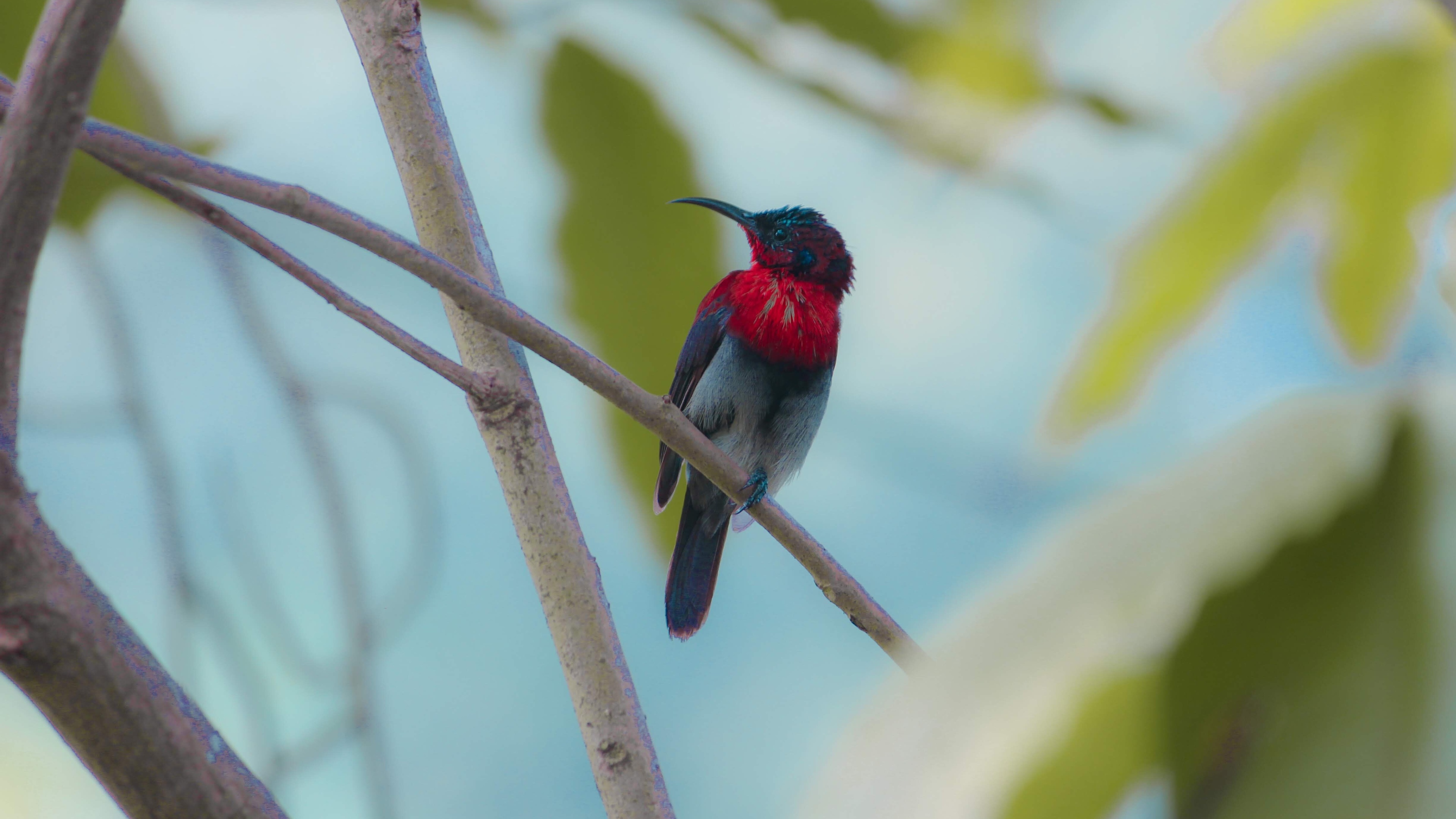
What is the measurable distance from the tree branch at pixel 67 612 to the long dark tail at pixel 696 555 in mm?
1119

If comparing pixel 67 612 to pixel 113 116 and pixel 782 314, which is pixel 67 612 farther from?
pixel 782 314

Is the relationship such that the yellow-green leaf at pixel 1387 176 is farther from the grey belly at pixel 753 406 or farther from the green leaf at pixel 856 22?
the grey belly at pixel 753 406

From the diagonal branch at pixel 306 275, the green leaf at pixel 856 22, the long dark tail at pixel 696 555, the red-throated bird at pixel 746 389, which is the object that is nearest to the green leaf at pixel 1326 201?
the green leaf at pixel 856 22

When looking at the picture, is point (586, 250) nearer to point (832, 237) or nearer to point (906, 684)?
point (906, 684)

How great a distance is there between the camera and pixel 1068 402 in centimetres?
40

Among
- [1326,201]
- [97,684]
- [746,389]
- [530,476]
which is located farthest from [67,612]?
[746,389]

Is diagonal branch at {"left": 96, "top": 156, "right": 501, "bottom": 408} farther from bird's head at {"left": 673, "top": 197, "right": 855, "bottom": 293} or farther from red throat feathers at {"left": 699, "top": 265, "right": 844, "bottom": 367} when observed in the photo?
bird's head at {"left": 673, "top": 197, "right": 855, "bottom": 293}

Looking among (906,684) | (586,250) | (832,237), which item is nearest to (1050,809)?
(906,684)

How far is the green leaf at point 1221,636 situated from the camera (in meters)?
0.24

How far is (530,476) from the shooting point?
95cm

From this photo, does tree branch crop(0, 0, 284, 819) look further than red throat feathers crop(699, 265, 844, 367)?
No

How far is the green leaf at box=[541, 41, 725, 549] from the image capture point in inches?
33.2

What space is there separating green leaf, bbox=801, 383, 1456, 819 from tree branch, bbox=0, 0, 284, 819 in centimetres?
45

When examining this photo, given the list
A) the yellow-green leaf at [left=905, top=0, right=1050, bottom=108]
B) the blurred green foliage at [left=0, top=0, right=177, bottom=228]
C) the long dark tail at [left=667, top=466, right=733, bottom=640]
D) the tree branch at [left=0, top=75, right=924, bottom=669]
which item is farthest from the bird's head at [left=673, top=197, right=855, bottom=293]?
the yellow-green leaf at [left=905, top=0, right=1050, bottom=108]
